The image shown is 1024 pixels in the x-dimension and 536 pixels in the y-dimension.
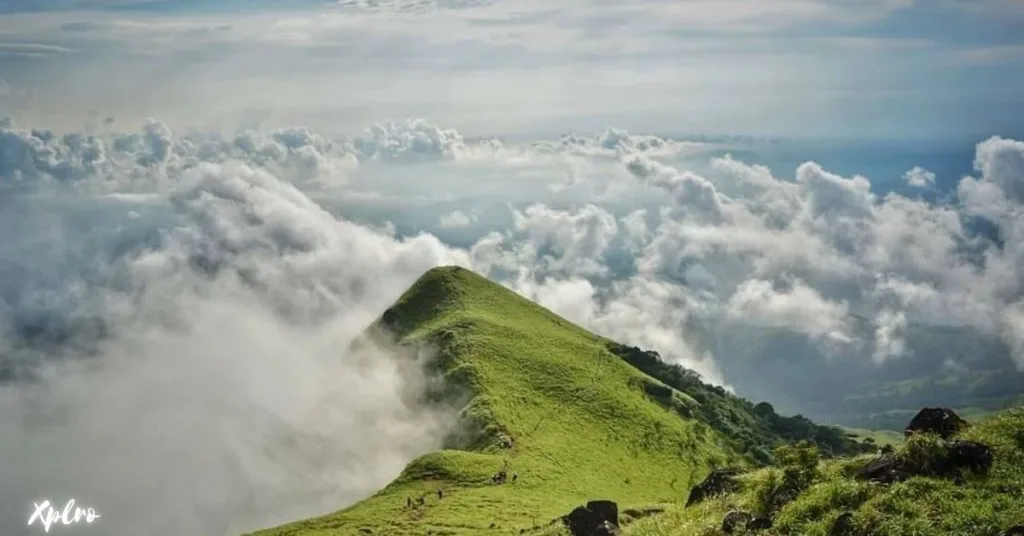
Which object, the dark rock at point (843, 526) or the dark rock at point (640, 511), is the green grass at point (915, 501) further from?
the dark rock at point (640, 511)

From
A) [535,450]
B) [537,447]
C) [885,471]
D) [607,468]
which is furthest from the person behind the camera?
[607,468]

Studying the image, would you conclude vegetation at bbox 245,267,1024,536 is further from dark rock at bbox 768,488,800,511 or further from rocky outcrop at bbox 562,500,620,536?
rocky outcrop at bbox 562,500,620,536

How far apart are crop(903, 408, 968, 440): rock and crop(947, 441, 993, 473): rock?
4.58 m

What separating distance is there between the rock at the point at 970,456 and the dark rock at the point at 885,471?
196cm

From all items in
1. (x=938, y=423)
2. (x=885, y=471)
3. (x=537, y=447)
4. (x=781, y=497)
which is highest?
(x=938, y=423)

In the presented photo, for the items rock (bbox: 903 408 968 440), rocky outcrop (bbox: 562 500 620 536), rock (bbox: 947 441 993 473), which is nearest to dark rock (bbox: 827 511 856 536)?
rock (bbox: 947 441 993 473)

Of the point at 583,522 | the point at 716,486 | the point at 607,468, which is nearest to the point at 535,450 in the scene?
the point at 607,468

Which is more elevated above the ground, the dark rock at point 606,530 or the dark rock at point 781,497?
the dark rock at point 781,497

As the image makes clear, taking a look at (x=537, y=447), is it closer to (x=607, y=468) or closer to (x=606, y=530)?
(x=607, y=468)

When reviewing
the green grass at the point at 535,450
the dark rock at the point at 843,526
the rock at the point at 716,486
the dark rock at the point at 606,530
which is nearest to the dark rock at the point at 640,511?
the rock at the point at 716,486

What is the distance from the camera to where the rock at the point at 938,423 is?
4019 centimetres

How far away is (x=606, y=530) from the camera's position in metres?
41.9

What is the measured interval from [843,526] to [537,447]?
110775 mm

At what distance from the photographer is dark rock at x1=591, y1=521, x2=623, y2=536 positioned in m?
41.5
